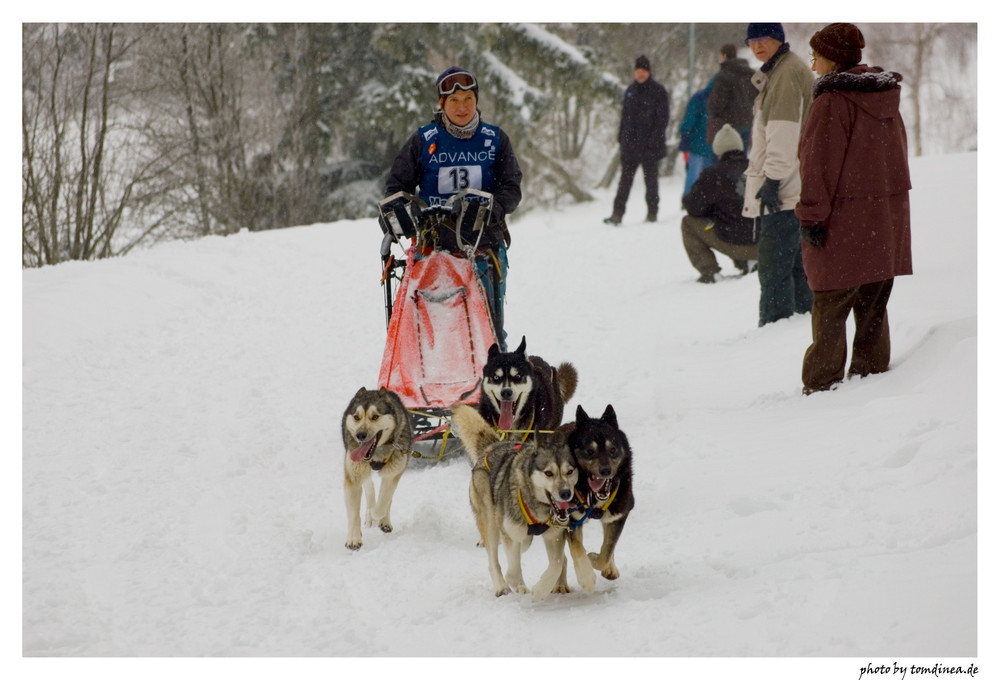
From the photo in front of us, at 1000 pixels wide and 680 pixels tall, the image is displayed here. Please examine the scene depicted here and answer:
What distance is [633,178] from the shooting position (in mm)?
13461

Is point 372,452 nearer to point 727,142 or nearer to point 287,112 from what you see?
point 727,142

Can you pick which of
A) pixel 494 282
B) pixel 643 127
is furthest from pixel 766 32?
pixel 643 127

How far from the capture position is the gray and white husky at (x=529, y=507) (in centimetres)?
333

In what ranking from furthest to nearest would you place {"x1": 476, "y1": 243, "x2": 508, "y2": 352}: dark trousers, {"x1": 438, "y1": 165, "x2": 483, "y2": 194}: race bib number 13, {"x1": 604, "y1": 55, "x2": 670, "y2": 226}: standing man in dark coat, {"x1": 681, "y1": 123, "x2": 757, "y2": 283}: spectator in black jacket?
1. {"x1": 604, "y1": 55, "x2": 670, "y2": 226}: standing man in dark coat
2. {"x1": 681, "y1": 123, "x2": 757, "y2": 283}: spectator in black jacket
3. {"x1": 476, "y1": 243, "x2": 508, "y2": 352}: dark trousers
4. {"x1": 438, "y1": 165, "x2": 483, "y2": 194}: race bib number 13

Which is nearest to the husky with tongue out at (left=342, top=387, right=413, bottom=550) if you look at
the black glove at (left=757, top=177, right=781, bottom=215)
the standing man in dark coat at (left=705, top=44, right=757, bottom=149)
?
the black glove at (left=757, top=177, right=781, bottom=215)

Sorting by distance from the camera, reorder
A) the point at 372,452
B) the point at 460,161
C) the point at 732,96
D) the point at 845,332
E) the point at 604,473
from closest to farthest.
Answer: the point at 604,473 < the point at 372,452 < the point at 845,332 < the point at 460,161 < the point at 732,96

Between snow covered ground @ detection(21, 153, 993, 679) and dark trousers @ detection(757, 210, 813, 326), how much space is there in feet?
0.73

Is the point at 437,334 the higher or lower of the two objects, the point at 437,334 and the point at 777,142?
→ the lower

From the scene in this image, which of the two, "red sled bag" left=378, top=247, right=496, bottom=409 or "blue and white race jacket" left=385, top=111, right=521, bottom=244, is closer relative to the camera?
→ "red sled bag" left=378, top=247, right=496, bottom=409

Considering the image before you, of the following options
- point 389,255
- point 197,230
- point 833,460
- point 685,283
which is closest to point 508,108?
point 197,230

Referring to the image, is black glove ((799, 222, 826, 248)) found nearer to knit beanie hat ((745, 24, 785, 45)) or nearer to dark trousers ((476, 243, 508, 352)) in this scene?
dark trousers ((476, 243, 508, 352))

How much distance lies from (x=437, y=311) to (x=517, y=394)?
1.05 meters

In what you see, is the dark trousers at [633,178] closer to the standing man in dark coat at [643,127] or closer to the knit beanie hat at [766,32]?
the standing man in dark coat at [643,127]

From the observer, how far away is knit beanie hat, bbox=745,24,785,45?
612 centimetres
